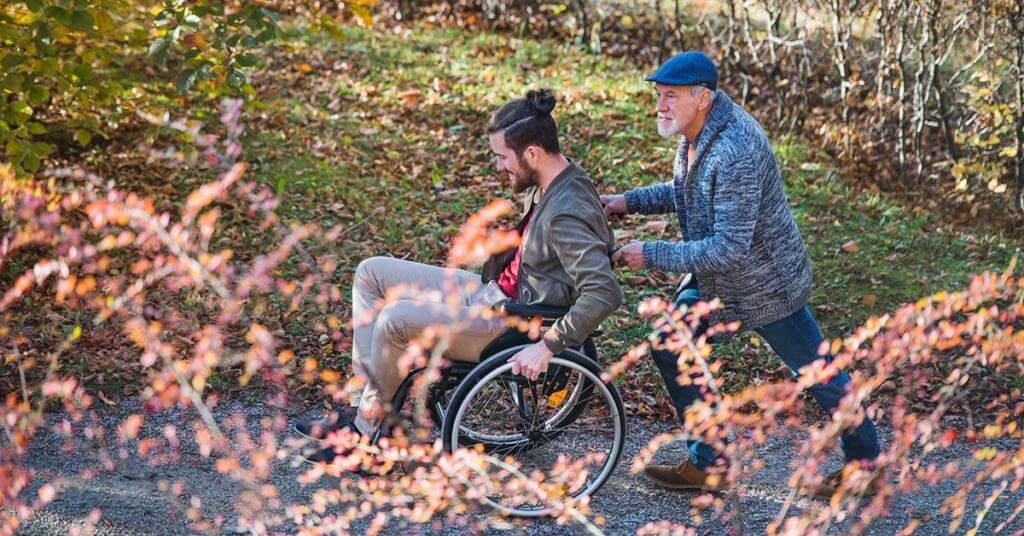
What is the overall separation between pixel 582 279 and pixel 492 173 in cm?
362

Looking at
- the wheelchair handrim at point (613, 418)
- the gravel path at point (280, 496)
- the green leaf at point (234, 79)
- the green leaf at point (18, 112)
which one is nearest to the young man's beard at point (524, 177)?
the wheelchair handrim at point (613, 418)

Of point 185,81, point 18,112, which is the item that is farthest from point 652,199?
point 18,112

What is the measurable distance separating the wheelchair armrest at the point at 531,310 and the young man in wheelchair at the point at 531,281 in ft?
0.11

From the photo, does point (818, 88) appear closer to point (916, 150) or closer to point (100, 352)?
point (916, 150)

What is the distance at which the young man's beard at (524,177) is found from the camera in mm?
3348

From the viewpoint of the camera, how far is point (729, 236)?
321cm

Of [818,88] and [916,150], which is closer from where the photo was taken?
[916,150]

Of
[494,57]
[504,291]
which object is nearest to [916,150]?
[494,57]

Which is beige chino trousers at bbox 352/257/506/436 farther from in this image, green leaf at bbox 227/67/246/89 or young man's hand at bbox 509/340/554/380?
green leaf at bbox 227/67/246/89

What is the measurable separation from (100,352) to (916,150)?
5058mm

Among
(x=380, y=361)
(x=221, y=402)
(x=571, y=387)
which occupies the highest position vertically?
(x=380, y=361)

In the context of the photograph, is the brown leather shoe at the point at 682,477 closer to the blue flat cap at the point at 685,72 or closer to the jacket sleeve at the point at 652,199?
the jacket sleeve at the point at 652,199

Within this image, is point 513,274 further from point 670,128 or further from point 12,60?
point 12,60

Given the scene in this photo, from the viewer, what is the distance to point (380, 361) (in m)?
3.41
